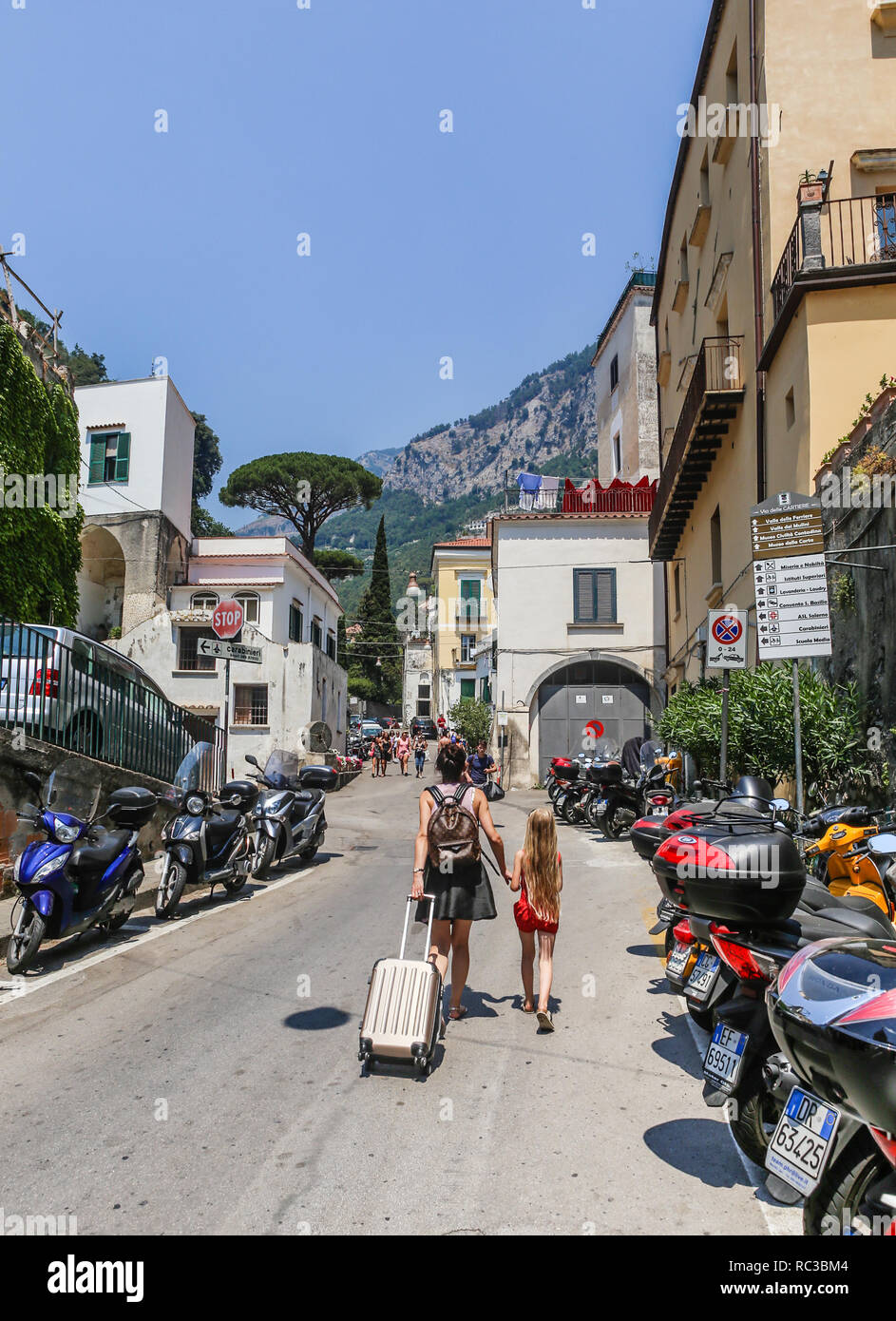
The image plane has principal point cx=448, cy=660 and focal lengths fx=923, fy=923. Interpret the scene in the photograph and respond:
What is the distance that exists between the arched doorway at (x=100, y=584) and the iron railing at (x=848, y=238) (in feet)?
80.9

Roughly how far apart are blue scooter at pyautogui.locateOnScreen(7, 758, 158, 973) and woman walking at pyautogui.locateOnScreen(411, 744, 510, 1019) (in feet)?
9.15

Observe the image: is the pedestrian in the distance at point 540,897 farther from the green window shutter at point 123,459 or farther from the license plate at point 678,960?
the green window shutter at point 123,459

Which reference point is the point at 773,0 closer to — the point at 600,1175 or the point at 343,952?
the point at 343,952

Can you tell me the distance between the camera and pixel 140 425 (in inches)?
1245

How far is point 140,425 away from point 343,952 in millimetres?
28134

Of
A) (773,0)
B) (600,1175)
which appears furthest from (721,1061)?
(773,0)

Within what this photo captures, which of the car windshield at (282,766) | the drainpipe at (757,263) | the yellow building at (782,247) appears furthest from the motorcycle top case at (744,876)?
the drainpipe at (757,263)

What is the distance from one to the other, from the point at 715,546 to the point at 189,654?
17.7 m

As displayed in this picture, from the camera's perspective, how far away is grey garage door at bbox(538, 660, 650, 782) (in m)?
29.4

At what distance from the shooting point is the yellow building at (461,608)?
5147cm

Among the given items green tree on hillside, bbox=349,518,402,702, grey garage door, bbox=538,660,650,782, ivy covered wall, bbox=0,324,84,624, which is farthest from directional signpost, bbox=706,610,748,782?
green tree on hillside, bbox=349,518,402,702

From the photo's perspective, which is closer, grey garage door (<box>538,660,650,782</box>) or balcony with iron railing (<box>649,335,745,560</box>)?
balcony with iron railing (<box>649,335,745,560</box>)

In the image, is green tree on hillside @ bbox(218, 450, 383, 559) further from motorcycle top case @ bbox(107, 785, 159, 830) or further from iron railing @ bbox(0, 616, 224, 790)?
motorcycle top case @ bbox(107, 785, 159, 830)

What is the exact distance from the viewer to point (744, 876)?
12.9 feet
